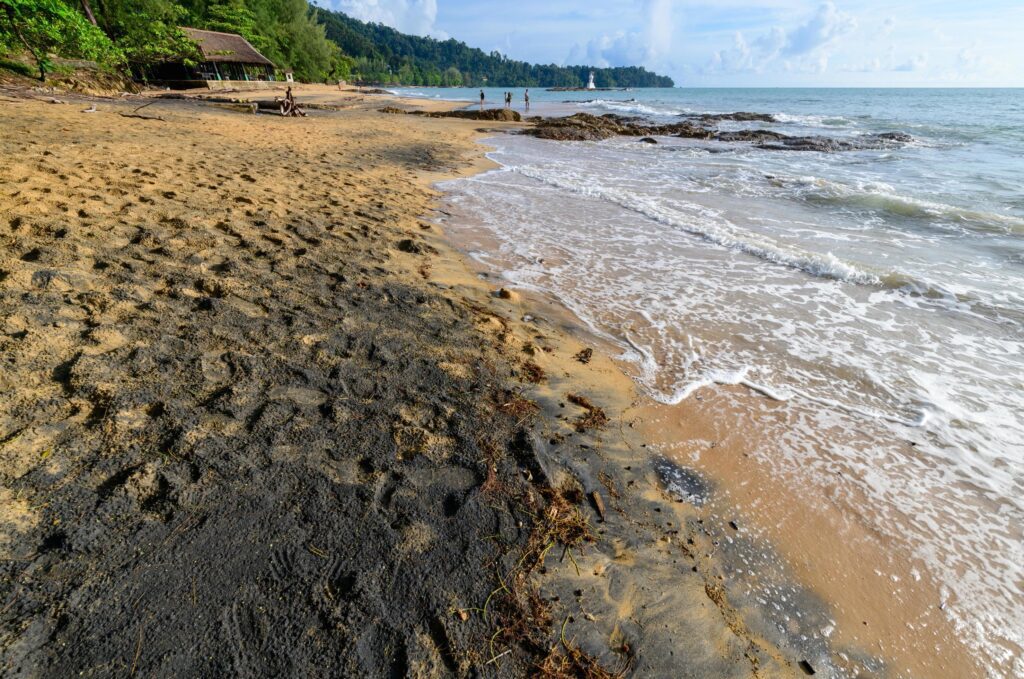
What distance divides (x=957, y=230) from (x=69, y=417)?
13.5 m

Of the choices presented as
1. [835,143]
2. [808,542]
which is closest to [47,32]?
[808,542]

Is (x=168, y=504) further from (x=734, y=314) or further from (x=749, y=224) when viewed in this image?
(x=749, y=224)

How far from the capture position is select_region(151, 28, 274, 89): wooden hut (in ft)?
104

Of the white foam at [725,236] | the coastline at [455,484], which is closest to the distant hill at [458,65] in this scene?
the white foam at [725,236]

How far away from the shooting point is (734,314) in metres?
5.21

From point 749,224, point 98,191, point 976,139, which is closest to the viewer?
point 98,191

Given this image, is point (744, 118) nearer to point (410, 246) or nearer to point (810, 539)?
point (410, 246)

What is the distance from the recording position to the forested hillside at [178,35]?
13430 mm

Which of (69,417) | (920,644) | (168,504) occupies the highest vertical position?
(69,417)

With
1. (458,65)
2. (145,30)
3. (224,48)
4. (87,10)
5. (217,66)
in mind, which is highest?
(458,65)

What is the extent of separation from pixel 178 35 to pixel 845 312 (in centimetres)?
3539

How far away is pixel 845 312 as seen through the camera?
5383mm

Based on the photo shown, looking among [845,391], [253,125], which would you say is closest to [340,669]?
[845,391]

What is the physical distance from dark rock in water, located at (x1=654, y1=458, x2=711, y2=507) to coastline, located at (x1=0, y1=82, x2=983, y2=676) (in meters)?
0.03
